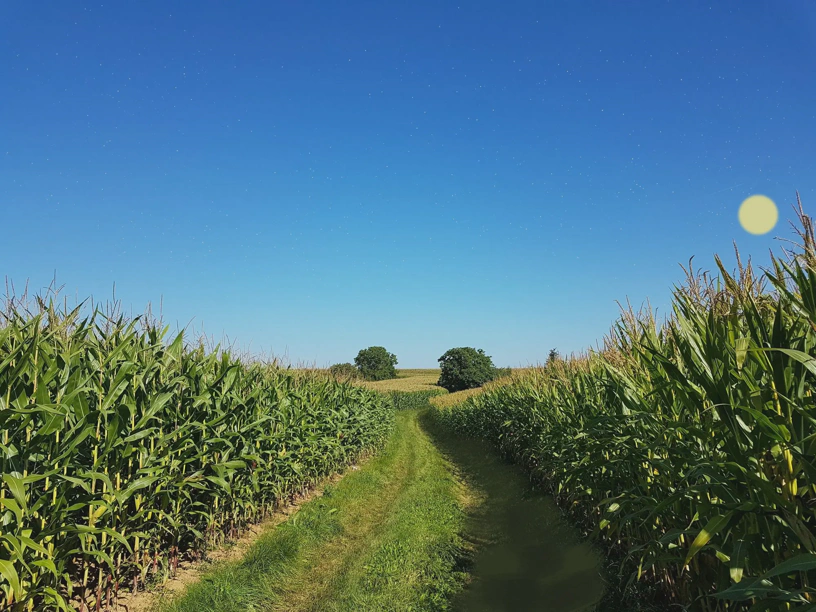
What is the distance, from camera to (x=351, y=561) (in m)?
7.05

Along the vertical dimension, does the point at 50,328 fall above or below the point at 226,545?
above

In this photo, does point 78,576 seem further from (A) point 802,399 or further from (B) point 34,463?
(A) point 802,399

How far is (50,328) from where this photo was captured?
188 inches

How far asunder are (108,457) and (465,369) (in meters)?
73.6

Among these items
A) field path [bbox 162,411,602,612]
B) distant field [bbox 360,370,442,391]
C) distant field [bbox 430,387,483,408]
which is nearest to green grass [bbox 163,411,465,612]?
field path [bbox 162,411,602,612]

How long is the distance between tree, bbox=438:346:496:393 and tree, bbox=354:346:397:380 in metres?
31.1

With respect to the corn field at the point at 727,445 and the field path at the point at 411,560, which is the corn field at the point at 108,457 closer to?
the field path at the point at 411,560

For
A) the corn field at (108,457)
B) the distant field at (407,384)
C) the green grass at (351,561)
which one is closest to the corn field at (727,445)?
the green grass at (351,561)

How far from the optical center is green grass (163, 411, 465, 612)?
18.6 ft

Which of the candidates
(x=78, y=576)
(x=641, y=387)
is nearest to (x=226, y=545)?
(x=78, y=576)

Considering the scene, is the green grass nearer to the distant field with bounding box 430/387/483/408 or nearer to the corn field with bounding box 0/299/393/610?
the corn field with bounding box 0/299/393/610

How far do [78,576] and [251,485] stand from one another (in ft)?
10.6

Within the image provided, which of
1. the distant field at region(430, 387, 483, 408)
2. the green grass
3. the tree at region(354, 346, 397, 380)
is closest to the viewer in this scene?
the green grass

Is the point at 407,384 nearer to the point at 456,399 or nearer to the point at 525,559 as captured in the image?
the point at 456,399
